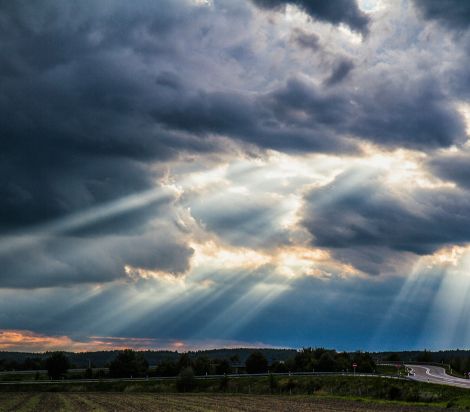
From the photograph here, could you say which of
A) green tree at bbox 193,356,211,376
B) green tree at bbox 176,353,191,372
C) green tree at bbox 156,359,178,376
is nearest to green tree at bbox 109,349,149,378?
green tree at bbox 156,359,178,376

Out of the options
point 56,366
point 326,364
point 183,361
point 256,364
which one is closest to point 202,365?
point 183,361

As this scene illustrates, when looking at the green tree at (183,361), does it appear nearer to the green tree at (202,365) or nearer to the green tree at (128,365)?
the green tree at (202,365)

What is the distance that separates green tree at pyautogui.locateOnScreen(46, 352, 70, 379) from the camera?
156 metres

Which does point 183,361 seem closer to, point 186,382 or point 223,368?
point 223,368

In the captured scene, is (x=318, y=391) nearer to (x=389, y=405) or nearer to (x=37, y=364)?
(x=389, y=405)

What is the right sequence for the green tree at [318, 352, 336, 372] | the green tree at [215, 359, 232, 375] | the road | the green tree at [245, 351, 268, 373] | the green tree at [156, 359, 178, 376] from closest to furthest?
the road < the green tree at [318, 352, 336, 372] < the green tree at [215, 359, 232, 375] < the green tree at [245, 351, 268, 373] < the green tree at [156, 359, 178, 376]

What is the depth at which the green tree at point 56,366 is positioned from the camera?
156 metres

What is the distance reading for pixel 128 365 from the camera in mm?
153125

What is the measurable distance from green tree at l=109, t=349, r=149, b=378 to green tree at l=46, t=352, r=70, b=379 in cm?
1317

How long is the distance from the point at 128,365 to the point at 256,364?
110ft

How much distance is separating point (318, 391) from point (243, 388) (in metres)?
19.5

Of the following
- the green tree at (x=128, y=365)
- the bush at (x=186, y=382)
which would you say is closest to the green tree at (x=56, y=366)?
the green tree at (x=128, y=365)

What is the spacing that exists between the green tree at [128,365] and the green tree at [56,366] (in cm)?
1317

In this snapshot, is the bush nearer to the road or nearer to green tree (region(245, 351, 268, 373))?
green tree (region(245, 351, 268, 373))
